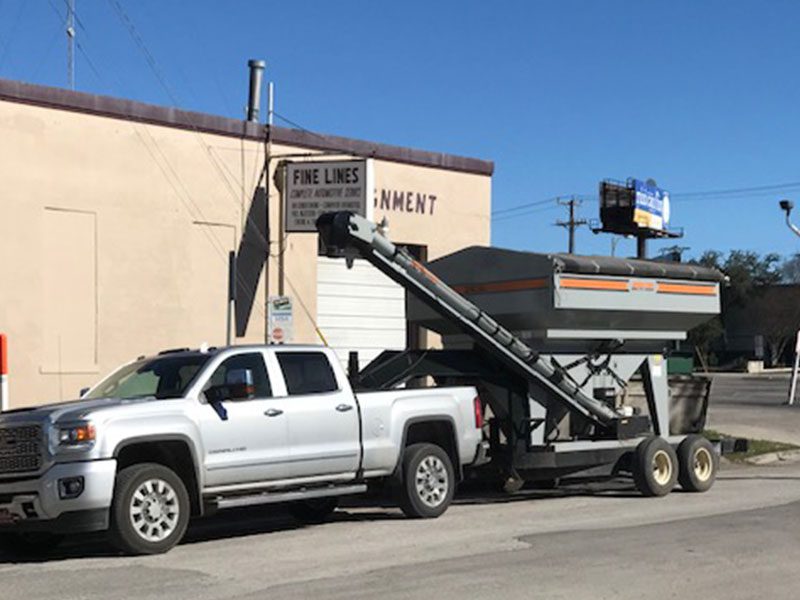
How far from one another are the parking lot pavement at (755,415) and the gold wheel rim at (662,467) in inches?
367

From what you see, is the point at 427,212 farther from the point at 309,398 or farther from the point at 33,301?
the point at 309,398

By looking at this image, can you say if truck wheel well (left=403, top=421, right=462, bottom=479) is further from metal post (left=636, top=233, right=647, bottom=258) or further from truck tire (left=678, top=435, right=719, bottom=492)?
metal post (left=636, top=233, right=647, bottom=258)

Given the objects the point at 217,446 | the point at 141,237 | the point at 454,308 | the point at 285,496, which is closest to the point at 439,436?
the point at 454,308

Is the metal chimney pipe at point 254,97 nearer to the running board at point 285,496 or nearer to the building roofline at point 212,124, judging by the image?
the building roofline at point 212,124

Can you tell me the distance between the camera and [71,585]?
29.6 ft

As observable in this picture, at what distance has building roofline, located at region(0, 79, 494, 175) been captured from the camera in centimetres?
1762

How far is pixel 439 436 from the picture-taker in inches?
523

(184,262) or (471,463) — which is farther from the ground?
(184,262)

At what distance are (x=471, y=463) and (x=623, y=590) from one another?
16.7 feet

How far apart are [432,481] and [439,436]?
62 centimetres

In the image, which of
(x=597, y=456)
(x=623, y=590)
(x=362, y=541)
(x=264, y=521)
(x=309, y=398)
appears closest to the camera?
(x=623, y=590)

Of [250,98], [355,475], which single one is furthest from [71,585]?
[250,98]

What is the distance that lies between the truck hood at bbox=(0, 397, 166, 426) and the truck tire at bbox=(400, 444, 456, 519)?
123 inches

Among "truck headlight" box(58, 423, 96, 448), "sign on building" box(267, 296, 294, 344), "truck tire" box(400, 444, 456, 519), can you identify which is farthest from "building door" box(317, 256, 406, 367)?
"truck headlight" box(58, 423, 96, 448)
